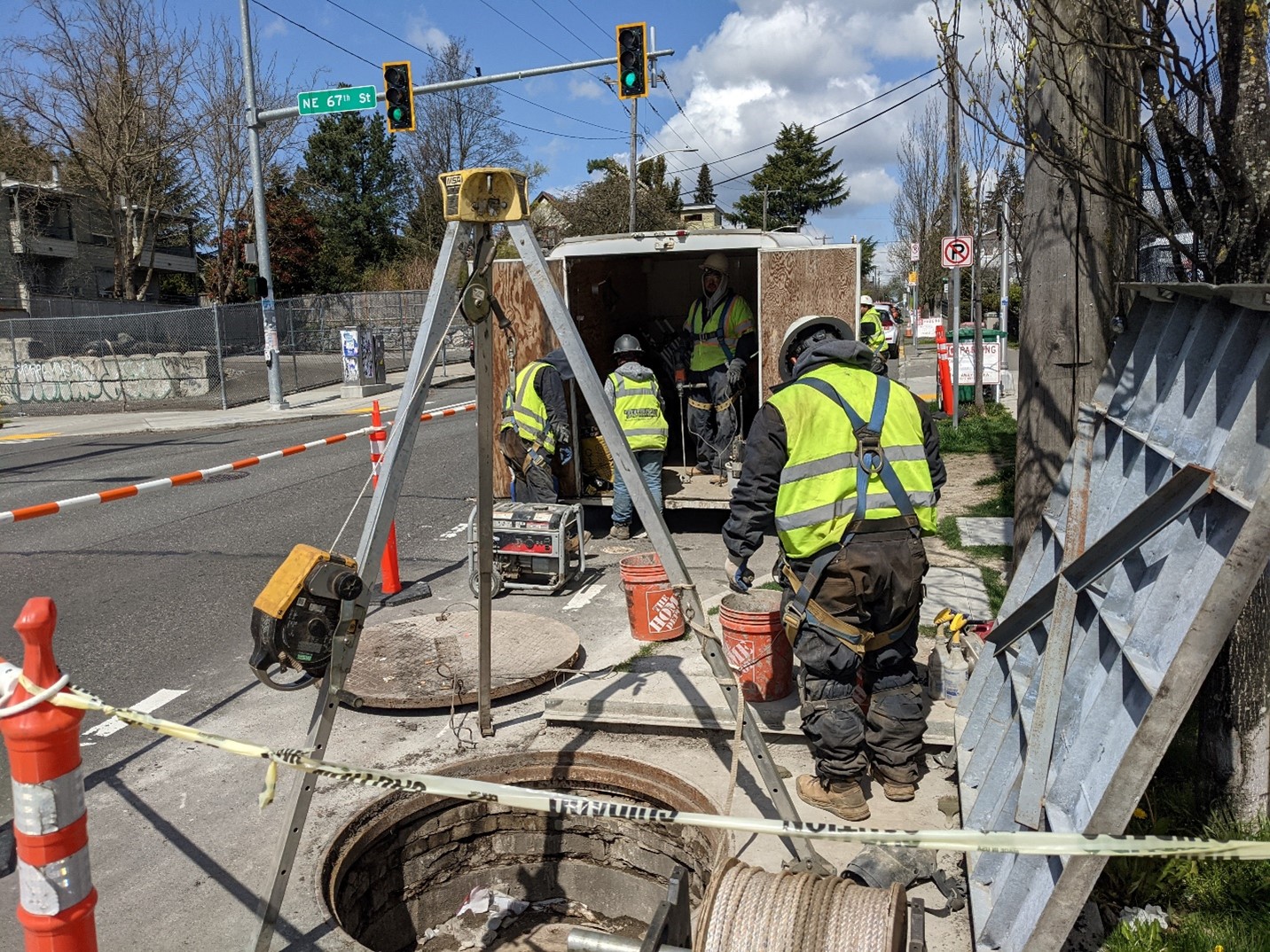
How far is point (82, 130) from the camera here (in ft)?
97.3

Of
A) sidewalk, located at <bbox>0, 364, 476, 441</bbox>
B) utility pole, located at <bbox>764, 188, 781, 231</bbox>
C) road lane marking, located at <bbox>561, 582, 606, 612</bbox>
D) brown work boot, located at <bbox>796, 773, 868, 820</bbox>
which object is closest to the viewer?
brown work boot, located at <bbox>796, 773, 868, 820</bbox>

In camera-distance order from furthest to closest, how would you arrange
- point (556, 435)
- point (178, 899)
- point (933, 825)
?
point (556, 435)
point (933, 825)
point (178, 899)

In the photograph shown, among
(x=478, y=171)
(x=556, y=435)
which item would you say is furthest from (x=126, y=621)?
(x=478, y=171)

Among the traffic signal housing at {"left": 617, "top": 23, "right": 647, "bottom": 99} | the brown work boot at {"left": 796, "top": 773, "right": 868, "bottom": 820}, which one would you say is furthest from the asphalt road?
the traffic signal housing at {"left": 617, "top": 23, "right": 647, "bottom": 99}

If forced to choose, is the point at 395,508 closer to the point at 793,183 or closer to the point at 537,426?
the point at 537,426

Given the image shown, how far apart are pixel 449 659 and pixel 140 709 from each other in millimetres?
1666

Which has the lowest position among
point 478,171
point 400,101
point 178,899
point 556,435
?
point 178,899

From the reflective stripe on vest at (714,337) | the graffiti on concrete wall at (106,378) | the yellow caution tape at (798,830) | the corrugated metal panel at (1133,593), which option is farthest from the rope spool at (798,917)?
the graffiti on concrete wall at (106,378)

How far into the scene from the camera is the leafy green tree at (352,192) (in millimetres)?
48281

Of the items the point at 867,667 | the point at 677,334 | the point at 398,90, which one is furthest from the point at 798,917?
the point at 398,90

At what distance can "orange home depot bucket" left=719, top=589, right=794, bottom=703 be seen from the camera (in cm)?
464

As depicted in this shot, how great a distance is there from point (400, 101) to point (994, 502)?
12.7 meters

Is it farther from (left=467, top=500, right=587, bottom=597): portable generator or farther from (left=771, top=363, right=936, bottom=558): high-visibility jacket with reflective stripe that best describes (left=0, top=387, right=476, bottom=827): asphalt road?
(left=771, top=363, right=936, bottom=558): high-visibility jacket with reflective stripe

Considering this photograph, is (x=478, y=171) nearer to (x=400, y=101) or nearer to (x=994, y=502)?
(x=994, y=502)
